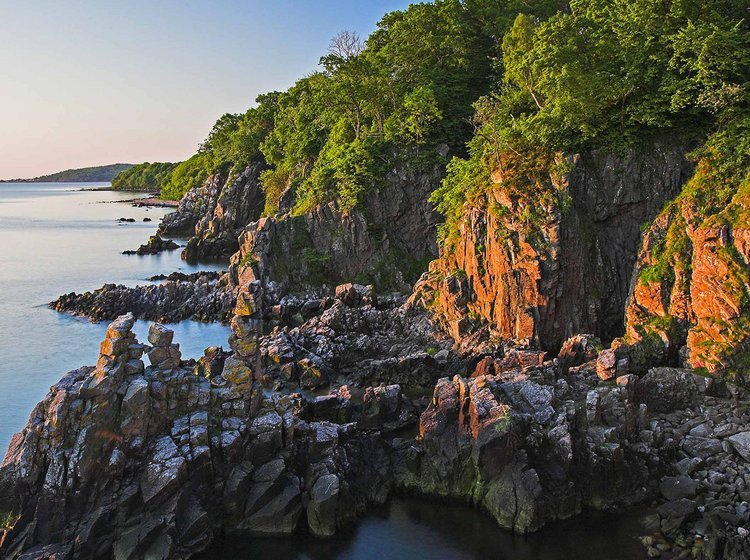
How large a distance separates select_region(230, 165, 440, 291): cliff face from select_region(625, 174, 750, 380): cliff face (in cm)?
2326

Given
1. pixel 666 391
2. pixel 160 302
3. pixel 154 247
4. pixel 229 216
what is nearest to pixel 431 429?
pixel 666 391

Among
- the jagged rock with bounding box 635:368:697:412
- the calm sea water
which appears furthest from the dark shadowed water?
the calm sea water

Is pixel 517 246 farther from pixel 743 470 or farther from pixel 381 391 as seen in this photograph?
pixel 743 470

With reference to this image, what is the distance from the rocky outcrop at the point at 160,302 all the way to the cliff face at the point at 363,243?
3.34 metres

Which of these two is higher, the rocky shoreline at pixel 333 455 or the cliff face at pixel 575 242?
the cliff face at pixel 575 242

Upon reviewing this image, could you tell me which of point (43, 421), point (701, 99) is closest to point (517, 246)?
point (701, 99)

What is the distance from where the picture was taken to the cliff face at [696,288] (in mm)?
32969

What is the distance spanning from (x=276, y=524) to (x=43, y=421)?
32.9 ft

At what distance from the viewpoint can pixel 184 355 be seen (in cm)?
4809

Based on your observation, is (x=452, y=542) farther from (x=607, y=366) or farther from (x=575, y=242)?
(x=575, y=242)

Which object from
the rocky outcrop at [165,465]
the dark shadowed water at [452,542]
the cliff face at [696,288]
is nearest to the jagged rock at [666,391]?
the cliff face at [696,288]

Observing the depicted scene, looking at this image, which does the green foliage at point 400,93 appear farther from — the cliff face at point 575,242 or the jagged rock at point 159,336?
the jagged rock at point 159,336

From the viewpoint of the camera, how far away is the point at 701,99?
121ft

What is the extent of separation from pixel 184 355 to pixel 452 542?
29.5 m
